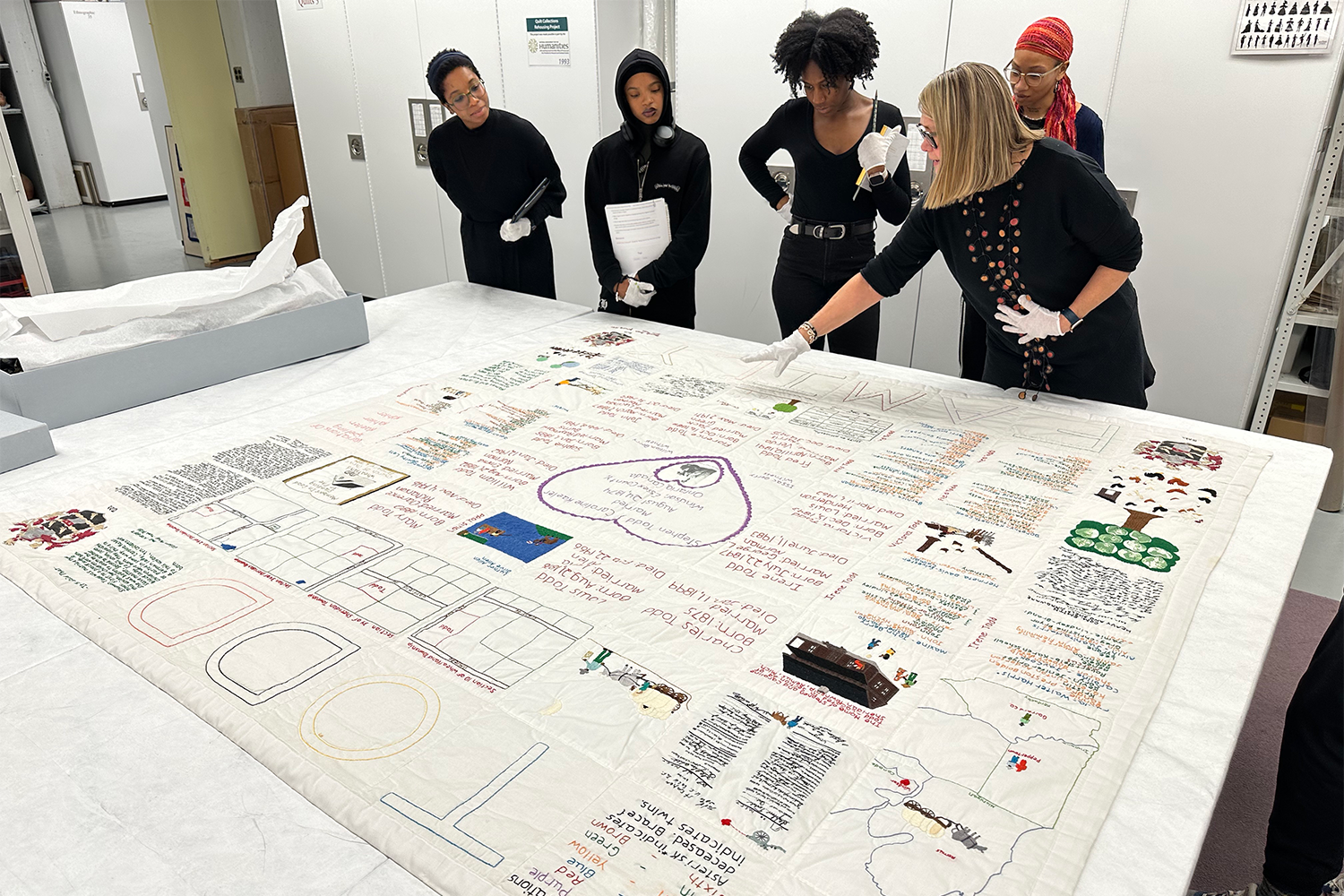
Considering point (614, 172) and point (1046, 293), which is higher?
point (614, 172)

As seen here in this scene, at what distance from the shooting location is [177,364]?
6.72 ft

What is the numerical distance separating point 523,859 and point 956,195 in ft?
4.91

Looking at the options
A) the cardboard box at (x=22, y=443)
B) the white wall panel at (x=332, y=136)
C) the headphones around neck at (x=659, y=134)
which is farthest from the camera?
the white wall panel at (x=332, y=136)

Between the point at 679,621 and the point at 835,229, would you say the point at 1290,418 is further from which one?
the point at 679,621

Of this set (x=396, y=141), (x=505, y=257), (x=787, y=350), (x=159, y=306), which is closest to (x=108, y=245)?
(x=396, y=141)

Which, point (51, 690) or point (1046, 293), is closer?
point (51, 690)

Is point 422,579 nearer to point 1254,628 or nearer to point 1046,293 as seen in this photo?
point 1254,628

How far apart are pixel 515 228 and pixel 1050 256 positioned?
5.61 feet

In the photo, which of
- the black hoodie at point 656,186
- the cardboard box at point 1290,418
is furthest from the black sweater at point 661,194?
the cardboard box at point 1290,418

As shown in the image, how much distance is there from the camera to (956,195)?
178cm

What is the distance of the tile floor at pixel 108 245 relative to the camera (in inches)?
253

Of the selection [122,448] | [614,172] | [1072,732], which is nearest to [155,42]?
[614,172]

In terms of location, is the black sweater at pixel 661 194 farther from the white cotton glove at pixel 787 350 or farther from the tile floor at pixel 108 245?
the tile floor at pixel 108 245

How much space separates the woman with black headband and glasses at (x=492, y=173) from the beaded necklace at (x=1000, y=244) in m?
1.48
